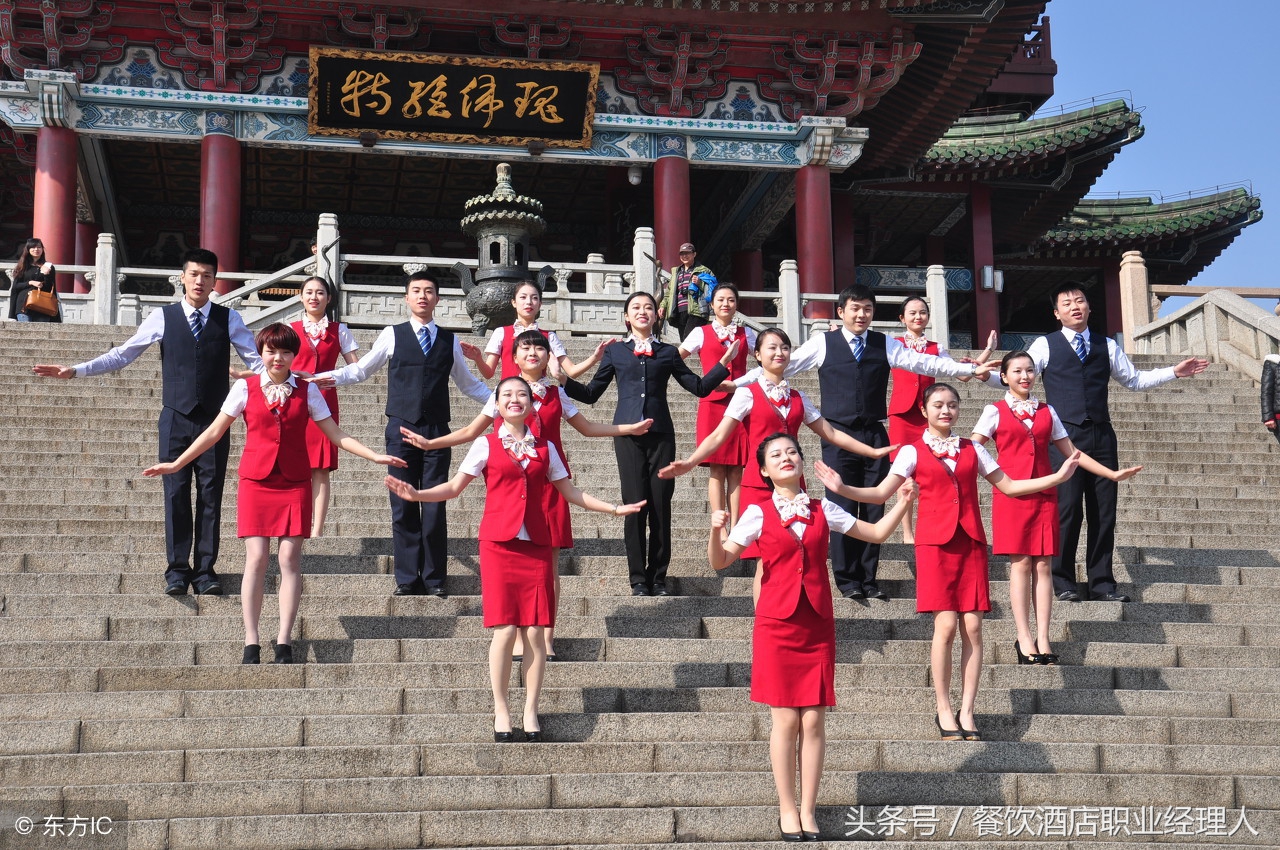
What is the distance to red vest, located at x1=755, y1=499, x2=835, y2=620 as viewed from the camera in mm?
4773

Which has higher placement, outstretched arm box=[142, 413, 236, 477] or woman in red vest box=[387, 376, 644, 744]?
outstretched arm box=[142, 413, 236, 477]

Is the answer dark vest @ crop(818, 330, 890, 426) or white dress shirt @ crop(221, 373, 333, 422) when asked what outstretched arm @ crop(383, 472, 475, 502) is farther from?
dark vest @ crop(818, 330, 890, 426)

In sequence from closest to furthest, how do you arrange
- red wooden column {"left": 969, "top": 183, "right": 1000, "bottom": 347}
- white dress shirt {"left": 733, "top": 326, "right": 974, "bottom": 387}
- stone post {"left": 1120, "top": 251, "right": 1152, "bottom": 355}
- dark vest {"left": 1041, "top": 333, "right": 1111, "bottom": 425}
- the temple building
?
white dress shirt {"left": 733, "top": 326, "right": 974, "bottom": 387}
dark vest {"left": 1041, "top": 333, "right": 1111, "bottom": 425}
stone post {"left": 1120, "top": 251, "right": 1152, "bottom": 355}
the temple building
red wooden column {"left": 969, "top": 183, "right": 1000, "bottom": 347}

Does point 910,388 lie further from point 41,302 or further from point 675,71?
point 675,71

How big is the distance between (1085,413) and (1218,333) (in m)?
6.43

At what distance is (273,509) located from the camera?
→ 5820mm

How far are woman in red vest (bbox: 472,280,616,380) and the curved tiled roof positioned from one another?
46.4ft

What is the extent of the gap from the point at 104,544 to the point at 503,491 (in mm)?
2937

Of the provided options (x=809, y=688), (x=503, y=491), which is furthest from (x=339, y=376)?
(x=809, y=688)

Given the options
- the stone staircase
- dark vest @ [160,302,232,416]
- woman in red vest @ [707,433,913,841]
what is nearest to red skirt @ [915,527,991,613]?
the stone staircase

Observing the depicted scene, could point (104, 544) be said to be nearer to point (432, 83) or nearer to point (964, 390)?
point (964, 390)

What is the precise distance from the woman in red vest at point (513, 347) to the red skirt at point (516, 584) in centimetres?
154

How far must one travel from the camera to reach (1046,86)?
85.9ft

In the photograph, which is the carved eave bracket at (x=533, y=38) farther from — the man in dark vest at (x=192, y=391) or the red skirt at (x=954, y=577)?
the red skirt at (x=954, y=577)
